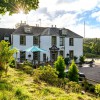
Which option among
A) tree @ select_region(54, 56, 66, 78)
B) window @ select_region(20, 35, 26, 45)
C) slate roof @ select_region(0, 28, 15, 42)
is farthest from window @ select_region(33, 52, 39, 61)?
tree @ select_region(54, 56, 66, 78)

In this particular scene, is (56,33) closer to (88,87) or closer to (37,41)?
(37,41)

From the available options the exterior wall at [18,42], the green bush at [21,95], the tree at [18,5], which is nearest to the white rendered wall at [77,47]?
the exterior wall at [18,42]

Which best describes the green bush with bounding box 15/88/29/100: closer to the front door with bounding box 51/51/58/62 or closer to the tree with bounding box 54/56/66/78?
the tree with bounding box 54/56/66/78

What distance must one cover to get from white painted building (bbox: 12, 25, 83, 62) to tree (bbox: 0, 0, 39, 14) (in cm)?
2469

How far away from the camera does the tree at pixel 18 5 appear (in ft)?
55.3

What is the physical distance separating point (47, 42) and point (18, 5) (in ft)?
91.8

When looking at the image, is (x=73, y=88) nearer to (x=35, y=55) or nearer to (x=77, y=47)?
(x=35, y=55)

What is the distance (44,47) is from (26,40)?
12.9 feet

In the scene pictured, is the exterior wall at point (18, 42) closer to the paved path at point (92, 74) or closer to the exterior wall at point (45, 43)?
the exterior wall at point (45, 43)

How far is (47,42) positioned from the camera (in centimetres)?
4497

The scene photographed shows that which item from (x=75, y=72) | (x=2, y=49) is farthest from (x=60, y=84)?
(x=75, y=72)

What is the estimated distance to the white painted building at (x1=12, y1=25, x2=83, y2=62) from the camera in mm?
43125

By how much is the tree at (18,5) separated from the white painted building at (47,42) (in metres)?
24.7

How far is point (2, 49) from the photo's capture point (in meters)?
14.2
